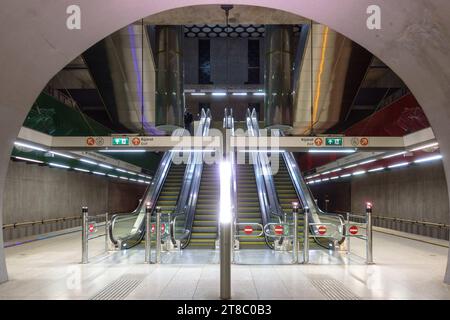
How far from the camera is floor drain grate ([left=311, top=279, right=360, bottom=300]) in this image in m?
4.97

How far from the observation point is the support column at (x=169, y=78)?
13.5m

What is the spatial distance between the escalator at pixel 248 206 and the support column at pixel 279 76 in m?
1.93

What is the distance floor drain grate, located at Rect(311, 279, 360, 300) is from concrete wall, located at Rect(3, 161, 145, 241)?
8078 millimetres

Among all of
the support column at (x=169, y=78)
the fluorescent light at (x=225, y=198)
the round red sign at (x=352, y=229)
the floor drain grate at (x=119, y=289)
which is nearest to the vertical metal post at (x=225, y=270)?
the fluorescent light at (x=225, y=198)

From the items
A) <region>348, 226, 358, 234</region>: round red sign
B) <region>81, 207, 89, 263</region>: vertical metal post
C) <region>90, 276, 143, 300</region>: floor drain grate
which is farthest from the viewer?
<region>348, 226, 358, 234</region>: round red sign

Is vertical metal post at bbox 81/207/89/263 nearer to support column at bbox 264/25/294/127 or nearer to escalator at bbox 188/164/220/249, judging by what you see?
escalator at bbox 188/164/220/249

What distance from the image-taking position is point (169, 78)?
13.7m

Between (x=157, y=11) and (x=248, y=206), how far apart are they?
7808 millimetres

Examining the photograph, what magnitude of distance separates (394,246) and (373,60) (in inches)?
289

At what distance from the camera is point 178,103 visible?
542 inches

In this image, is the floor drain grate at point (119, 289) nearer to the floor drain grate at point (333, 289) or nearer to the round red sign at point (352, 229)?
the floor drain grate at point (333, 289)

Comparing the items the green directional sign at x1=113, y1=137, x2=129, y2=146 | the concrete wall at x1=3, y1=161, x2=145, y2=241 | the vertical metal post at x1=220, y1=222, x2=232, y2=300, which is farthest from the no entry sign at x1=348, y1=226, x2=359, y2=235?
the concrete wall at x1=3, y1=161, x2=145, y2=241
